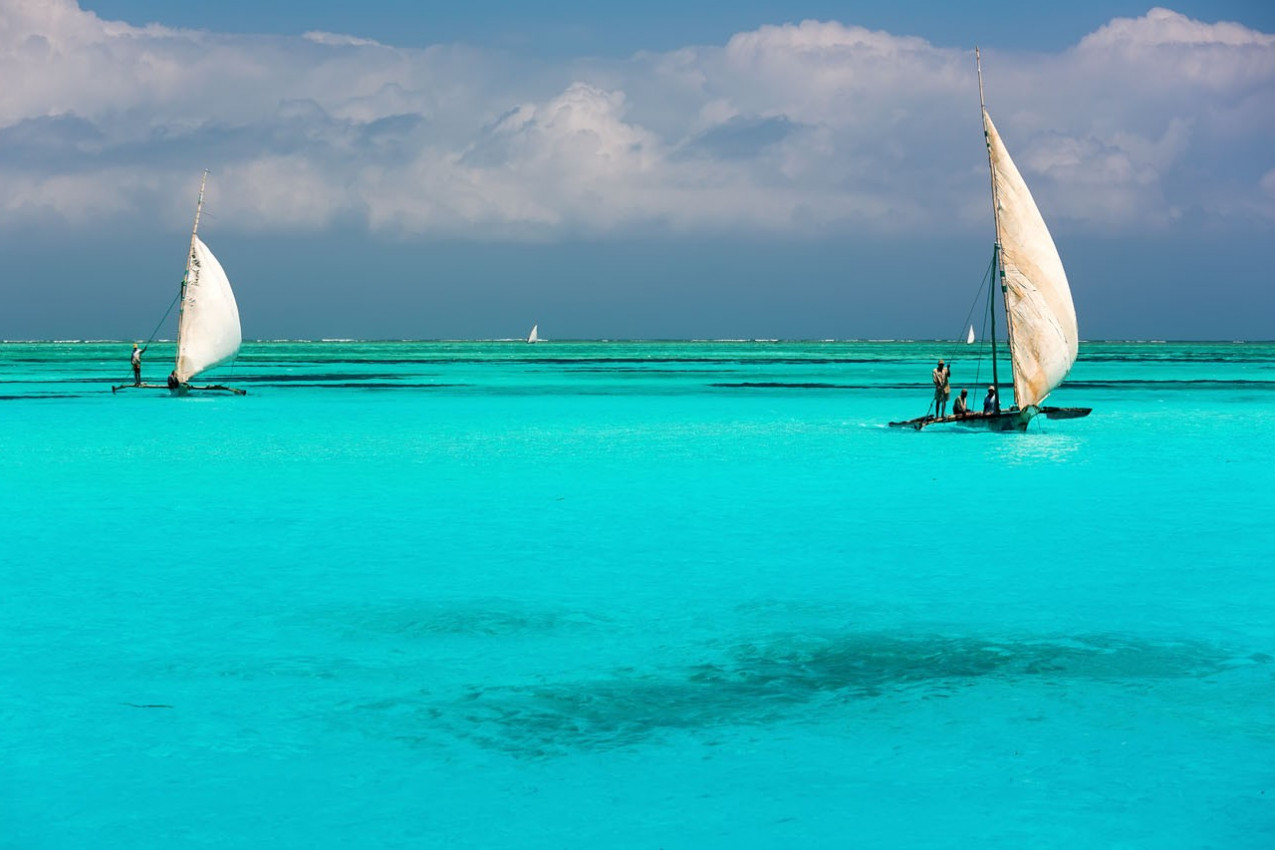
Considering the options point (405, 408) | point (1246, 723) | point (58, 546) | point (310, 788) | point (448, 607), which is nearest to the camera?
point (310, 788)

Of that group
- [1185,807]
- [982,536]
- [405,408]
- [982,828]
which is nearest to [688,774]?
[982,828]

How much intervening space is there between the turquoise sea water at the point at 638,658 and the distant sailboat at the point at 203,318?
3008 centimetres

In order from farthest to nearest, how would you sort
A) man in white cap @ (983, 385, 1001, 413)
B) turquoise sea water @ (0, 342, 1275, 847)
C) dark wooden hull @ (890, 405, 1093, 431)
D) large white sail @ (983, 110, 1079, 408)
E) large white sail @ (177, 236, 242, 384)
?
large white sail @ (177, 236, 242, 384) → man in white cap @ (983, 385, 1001, 413) → dark wooden hull @ (890, 405, 1093, 431) → large white sail @ (983, 110, 1079, 408) → turquoise sea water @ (0, 342, 1275, 847)

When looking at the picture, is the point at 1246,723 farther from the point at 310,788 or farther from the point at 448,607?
the point at 448,607

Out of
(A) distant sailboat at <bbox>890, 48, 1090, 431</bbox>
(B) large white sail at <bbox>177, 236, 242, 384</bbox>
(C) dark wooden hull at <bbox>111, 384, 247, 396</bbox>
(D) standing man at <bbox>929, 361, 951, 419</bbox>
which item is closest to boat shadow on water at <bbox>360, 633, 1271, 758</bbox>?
(A) distant sailboat at <bbox>890, 48, 1090, 431</bbox>

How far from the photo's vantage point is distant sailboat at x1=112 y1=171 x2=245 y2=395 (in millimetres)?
57188

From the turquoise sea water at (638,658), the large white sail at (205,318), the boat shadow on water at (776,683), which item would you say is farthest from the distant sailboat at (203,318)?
the boat shadow on water at (776,683)

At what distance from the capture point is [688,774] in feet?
31.0

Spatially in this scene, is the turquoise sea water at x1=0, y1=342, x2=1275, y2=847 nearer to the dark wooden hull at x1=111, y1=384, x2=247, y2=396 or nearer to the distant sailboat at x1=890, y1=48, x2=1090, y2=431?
the distant sailboat at x1=890, y1=48, x2=1090, y2=431

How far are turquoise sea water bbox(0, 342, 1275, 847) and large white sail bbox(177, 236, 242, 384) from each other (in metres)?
30.1

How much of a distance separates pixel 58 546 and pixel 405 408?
116ft

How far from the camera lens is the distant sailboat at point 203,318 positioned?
188 ft

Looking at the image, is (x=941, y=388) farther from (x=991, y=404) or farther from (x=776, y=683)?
(x=776, y=683)

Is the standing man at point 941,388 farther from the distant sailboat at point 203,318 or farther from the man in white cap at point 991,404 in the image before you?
the distant sailboat at point 203,318
